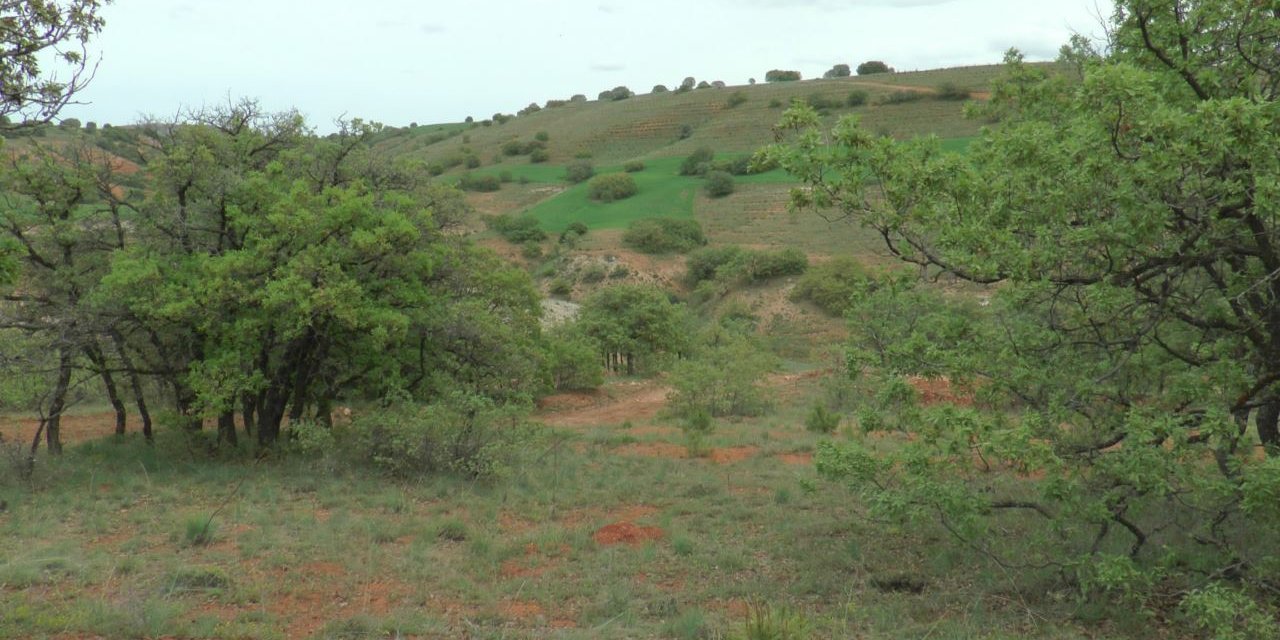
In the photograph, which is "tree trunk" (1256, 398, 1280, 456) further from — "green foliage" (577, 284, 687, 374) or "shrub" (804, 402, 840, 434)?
"green foliage" (577, 284, 687, 374)

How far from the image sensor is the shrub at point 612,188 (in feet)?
216

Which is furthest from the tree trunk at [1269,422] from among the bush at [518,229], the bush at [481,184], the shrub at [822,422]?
the bush at [481,184]

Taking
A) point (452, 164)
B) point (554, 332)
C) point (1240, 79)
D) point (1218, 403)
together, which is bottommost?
point (554, 332)

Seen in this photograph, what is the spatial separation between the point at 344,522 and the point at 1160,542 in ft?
29.1

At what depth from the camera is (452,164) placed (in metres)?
89.0

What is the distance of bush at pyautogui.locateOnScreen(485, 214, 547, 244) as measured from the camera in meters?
56.5

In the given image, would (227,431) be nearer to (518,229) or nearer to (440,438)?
(440,438)

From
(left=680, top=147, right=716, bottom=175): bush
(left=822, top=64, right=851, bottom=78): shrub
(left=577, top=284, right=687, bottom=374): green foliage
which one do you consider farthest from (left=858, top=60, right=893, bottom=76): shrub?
(left=577, top=284, right=687, bottom=374): green foliage

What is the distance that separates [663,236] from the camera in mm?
53406

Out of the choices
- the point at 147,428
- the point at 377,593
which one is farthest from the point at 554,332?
the point at 377,593

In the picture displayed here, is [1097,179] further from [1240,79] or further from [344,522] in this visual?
[344,522]

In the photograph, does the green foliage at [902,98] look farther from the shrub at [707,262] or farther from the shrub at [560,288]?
the shrub at [560,288]

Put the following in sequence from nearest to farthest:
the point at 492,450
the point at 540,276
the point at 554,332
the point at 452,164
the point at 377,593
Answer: the point at 377,593 < the point at 492,450 < the point at 554,332 < the point at 540,276 < the point at 452,164

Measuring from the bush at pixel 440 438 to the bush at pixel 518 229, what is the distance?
43.2 m
